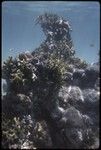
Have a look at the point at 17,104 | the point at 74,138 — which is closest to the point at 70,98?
the point at 74,138

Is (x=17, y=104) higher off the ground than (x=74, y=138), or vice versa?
(x=17, y=104)

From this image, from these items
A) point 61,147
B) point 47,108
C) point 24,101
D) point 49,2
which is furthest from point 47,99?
point 49,2

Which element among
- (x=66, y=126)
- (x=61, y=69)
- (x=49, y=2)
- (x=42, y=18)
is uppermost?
(x=49, y=2)

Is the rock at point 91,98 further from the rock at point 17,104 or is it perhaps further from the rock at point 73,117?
the rock at point 17,104

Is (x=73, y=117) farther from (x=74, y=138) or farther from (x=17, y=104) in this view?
(x=17, y=104)

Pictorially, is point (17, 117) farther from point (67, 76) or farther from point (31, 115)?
point (67, 76)

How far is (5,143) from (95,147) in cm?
373

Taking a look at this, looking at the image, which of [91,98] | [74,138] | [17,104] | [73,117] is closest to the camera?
[74,138]

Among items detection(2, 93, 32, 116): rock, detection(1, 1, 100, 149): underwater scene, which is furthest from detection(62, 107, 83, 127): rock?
detection(2, 93, 32, 116): rock

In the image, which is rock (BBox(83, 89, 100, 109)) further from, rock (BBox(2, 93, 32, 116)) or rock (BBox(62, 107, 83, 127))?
rock (BBox(2, 93, 32, 116))

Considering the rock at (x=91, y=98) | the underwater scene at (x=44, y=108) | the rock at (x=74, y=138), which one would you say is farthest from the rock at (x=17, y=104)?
the rock at (x=91, y=98)

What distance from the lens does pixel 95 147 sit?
9.49 metres

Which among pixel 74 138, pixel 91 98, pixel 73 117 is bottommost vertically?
pixel 74 138

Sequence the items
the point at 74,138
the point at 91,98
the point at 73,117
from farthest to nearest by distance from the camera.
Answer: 1. the point at 91,98
2. the point at 73,117
3. the point at 74,138
